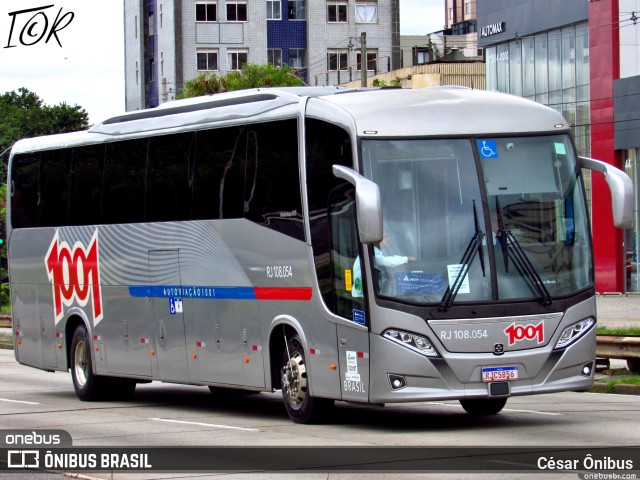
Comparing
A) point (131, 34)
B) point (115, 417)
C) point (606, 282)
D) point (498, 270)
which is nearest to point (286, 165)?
point (498, 270)

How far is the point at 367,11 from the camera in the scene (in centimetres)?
8644

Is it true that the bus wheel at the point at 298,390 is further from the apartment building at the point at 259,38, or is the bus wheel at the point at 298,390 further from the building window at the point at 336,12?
the building window at the point at 336,12

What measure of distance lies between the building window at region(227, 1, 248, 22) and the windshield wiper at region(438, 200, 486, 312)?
71.0 meters

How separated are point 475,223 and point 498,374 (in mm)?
1518

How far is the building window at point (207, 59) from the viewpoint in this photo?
8306 centimetres

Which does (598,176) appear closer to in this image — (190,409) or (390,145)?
(190,409)

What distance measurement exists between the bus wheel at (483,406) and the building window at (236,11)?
69.6 m

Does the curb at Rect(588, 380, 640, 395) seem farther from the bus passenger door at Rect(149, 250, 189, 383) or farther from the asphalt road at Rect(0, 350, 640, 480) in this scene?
the bus passenger door at Rect(149, 250, 189, 383)

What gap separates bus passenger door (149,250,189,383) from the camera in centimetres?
1839

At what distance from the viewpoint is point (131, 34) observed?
296ft

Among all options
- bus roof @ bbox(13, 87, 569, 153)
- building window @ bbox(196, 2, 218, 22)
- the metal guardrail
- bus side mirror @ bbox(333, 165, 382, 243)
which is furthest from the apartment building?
bus side mirror @ bbox(333, 165, 382, 243)

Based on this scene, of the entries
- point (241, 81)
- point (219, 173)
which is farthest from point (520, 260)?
point (241, 81)

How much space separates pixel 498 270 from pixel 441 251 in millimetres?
620

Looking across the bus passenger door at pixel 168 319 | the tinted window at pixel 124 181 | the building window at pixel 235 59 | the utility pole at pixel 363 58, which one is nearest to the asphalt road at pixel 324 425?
the bus passenger door at pixel 168 319
